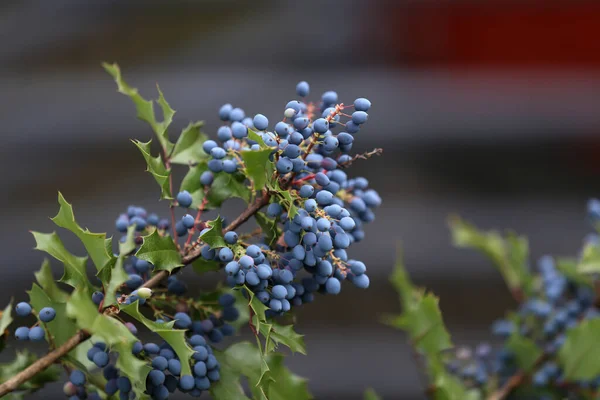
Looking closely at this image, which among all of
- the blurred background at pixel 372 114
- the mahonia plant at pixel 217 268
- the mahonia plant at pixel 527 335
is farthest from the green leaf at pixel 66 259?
the blurred background at pixel 372 114

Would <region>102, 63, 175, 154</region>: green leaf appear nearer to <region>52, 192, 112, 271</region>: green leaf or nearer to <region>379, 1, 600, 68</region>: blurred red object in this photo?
<region>52, 192, 112, 271</region>: green leaf

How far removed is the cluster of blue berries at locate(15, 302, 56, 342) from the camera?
0.44 metres

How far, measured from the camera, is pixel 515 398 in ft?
2.49

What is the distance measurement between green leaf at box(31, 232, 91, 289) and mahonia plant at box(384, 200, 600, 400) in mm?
313

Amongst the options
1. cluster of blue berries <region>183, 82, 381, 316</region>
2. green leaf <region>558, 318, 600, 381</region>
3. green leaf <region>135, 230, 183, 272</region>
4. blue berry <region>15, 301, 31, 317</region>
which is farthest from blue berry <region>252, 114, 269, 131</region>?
green leaf <region>558, 318, 600, 381</region>

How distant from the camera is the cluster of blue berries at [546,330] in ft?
2.37

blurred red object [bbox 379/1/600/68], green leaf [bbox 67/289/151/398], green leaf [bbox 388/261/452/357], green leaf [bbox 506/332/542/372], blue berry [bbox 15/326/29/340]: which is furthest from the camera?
blurred red object [bbox 379/1/600/68]

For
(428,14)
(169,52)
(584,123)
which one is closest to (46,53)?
(169,52)

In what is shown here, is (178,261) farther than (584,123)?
No

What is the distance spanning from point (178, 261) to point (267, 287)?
0.07 m

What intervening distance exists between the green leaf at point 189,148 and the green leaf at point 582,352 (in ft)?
1.42

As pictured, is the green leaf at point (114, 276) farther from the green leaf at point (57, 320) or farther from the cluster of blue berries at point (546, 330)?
the cluster of blue berries at point (546, 330)

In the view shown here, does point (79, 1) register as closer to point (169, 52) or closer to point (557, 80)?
point (169, 52)

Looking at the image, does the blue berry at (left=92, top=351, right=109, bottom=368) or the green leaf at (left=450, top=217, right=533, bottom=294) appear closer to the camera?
the blue berry at (left=92, top=351, right=109, bottom=368)
